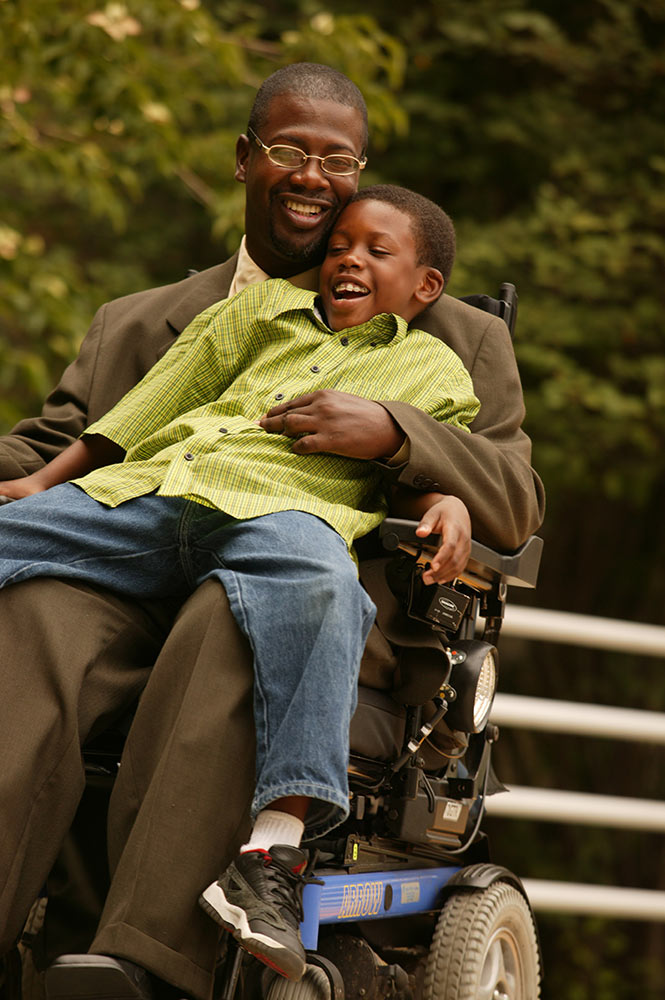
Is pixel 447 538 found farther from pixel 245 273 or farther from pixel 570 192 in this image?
pixel 570 192

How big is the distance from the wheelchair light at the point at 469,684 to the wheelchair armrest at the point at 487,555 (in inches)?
4.9

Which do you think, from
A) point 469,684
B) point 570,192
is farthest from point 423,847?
point 570,192

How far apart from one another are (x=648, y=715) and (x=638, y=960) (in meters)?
3.01

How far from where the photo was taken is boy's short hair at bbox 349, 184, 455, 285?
2428 millimetres

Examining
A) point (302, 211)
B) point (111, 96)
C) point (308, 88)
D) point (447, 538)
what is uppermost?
point (111, 96)

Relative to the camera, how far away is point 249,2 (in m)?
7.26

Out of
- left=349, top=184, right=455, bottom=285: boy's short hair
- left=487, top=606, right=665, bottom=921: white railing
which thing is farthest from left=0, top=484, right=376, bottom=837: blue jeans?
left=487, top=606, right=665, bottom=921: white railing

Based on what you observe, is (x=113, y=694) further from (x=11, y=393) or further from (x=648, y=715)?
(x=11, y=393)

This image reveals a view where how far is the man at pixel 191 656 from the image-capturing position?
1.76 meters

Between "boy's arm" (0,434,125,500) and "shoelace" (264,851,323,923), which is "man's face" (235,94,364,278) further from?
"shoelace" (264,851,323,923)

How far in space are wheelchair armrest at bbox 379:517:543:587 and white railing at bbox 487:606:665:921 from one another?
1.51 m

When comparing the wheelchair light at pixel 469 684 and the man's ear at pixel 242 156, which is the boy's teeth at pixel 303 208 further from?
the wheelchair light at pixel 469 684

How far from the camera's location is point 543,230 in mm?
6020

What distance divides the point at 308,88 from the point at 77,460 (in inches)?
33.1
